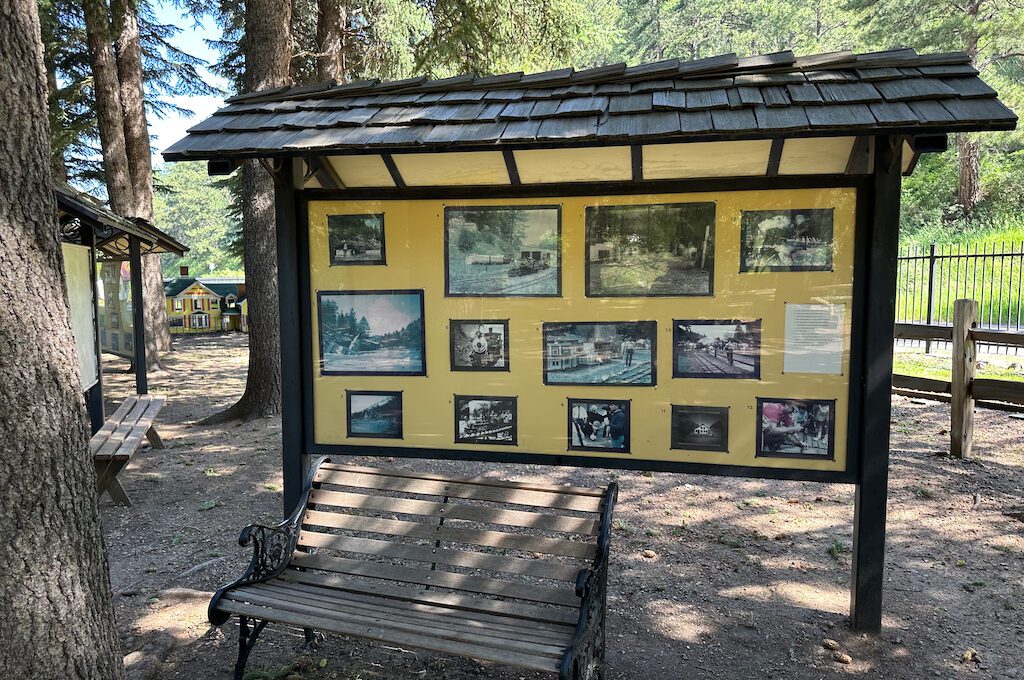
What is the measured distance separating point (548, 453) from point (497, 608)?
986 mm

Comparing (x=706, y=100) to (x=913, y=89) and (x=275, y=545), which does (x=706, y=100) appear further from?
(x=275, y=545)

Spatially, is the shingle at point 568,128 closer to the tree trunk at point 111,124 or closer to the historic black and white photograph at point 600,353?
the historic black and white photograph at point 600,353

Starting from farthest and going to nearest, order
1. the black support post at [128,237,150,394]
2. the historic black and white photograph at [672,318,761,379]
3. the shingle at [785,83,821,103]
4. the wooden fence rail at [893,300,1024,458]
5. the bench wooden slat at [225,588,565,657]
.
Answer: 1. the black support post at [128,237,150,394]
2. the wooden fence rail at [893,300,1024,458]
3. the historic black and white photograph at [672,318,761,379]
4. the shingle at [785,83,821,103]
5. the bench wooden slat at [225,588,565,657]

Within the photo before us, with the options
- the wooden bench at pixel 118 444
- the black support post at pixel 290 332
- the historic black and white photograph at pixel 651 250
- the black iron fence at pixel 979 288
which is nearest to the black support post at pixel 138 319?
the wooden bench at pixel 118 444

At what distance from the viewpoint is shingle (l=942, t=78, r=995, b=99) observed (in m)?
3.07

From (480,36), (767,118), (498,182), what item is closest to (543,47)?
(480,36)

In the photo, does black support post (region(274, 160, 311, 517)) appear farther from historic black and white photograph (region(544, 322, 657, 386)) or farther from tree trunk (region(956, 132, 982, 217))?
tree trunk (region(956, 132, 982, 217))

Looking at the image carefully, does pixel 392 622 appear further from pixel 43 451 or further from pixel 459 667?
pixel 43 451

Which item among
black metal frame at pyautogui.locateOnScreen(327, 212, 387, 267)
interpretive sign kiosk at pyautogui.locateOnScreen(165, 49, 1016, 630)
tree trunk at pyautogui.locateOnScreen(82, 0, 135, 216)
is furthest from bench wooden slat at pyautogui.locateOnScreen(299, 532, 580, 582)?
tree trunk at pyautogui.locateOnScreen(82, 0, 135, 216)

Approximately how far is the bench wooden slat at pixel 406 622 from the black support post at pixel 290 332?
83 centimetres

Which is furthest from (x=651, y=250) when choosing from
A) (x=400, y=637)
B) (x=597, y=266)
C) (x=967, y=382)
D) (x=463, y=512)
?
(x=967, y=382)

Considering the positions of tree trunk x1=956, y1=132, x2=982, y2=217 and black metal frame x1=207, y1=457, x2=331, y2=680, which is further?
tree trunk x1=956, y1=132, x2=982, y2=217

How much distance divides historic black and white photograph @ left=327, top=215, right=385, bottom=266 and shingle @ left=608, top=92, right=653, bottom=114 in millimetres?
1439

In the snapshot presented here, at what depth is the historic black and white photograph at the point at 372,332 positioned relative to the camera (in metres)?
4.05
